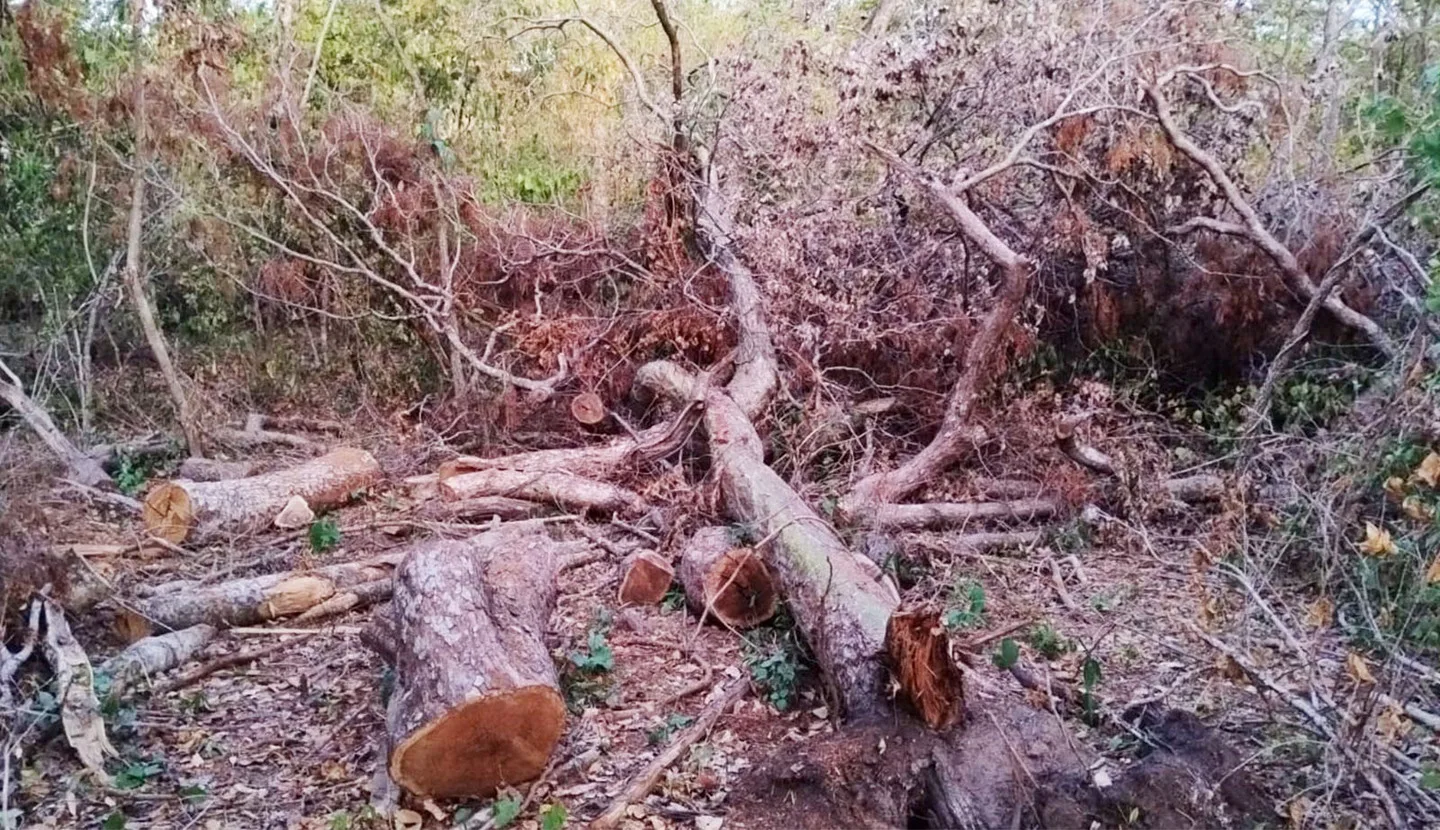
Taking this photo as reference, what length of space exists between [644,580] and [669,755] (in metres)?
1.33

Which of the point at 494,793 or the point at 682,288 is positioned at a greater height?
the point at 682,288

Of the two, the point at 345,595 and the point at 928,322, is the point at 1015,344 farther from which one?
the point at 345,595

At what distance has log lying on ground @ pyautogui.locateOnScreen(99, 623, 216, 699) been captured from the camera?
3539 mm

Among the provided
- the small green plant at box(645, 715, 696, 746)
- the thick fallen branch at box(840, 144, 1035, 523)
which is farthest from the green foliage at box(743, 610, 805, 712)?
the thick fallen branch at box(840, 144, 1035, 523)

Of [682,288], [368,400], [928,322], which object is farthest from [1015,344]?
[368,400]

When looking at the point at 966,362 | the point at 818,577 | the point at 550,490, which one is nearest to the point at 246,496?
the point at 550,490

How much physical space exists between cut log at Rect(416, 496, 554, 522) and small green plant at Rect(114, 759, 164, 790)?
2.17m

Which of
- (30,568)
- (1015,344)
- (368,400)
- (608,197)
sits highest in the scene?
(608,197)

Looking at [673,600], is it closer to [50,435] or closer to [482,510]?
[482,510]

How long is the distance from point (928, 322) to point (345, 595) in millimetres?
3608

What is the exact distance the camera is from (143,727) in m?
3.41

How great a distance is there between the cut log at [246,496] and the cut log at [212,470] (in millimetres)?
466

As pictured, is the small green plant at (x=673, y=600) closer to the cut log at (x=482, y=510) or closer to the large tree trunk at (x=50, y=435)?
the cut log at (x=482, y=510)

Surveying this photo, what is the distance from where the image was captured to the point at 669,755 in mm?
3117
